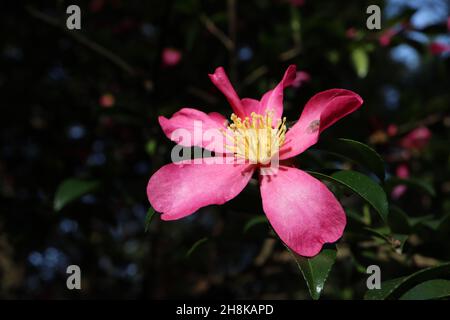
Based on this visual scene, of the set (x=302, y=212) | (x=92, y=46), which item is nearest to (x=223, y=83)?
(x=302, y=212)

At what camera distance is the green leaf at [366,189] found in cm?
56

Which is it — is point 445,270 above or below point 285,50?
below

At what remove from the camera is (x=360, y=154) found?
659mm

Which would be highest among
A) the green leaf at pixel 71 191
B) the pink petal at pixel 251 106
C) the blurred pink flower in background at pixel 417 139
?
the blurred pink flower in background at pixel 417 139

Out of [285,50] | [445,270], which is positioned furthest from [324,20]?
[445,270]

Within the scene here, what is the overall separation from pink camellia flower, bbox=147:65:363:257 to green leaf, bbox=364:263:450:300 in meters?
0.14

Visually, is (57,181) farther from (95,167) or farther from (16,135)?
(16,135)

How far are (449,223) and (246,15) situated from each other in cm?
126

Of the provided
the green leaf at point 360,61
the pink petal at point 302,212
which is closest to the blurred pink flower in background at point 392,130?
the green leaf at point 360,61

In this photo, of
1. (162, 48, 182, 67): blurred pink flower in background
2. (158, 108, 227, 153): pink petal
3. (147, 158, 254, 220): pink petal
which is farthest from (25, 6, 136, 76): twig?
(147, 158, 254, 220): pink petal

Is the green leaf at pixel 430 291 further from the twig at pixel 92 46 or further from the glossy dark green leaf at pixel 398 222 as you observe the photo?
the twig at pixel 92 46

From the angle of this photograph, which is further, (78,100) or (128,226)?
(128,226)

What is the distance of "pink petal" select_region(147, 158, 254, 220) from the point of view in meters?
0.60

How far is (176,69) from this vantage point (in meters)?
1.44
